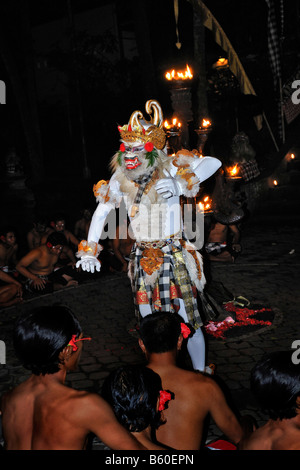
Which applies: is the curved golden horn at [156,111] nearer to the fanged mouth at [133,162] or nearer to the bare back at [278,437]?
the fanged mouth at [133,162]

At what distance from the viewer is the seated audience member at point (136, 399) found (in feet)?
9.50

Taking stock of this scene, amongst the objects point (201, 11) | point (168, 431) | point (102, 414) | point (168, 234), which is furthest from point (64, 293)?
point (102, 414)

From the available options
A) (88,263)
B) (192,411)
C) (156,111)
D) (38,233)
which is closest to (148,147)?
(156,111)

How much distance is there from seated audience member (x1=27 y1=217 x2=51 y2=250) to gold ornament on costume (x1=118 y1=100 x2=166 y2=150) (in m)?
5.03

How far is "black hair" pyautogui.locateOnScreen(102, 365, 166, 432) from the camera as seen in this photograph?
9.49 feet

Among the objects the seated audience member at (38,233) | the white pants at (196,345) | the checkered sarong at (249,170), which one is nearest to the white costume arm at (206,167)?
the white pants at (196,345)

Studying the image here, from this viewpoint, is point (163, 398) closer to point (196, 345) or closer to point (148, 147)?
point (196, 345)

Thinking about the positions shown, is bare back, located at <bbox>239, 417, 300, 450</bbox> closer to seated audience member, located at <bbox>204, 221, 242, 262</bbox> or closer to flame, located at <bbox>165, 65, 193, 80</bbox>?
flame, located at <bbox>165, 65, 193, 80</bbox>

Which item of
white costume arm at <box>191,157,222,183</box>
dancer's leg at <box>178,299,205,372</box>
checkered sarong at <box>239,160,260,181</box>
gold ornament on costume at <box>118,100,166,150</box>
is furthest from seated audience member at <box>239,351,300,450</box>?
checkered sarong at <box>239,160,260,181</box>

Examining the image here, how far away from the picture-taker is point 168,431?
3369mm

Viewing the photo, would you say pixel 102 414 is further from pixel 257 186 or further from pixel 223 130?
pixel 223 130

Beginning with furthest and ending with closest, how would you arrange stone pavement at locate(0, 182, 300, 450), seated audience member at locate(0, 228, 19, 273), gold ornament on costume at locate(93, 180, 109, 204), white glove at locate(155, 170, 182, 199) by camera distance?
seated audience member at locate(0, 228, 19, 273) → stone pavement at locate(0, 182, 300, 450) → gold ornament on costume at locate(93, 180, 109, 204) → white glove at locate(155, 170, 182, 199)

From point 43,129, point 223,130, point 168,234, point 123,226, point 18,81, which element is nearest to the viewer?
point 168,234
